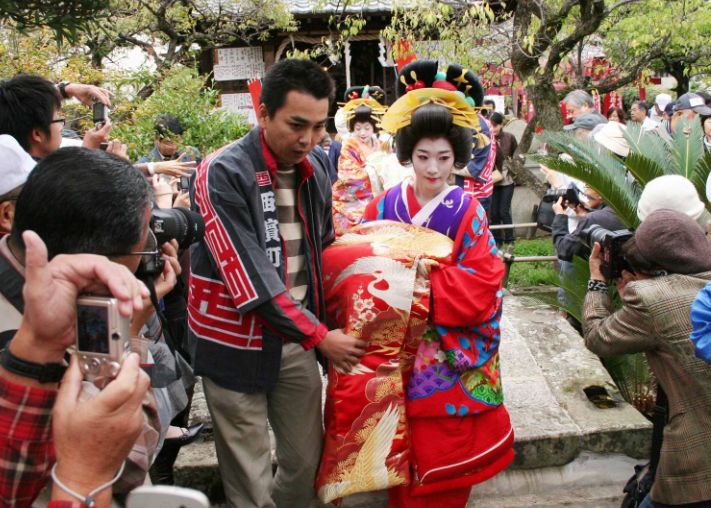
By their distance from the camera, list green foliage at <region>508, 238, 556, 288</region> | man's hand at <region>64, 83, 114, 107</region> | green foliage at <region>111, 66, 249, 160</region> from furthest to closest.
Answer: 1. green foliage at <region>508, 238, 556, 288</region>
2. green foliage at <region>111, 66, 249, 160</region>
3. man's hand at <region>64, 83, 114, 107</region>

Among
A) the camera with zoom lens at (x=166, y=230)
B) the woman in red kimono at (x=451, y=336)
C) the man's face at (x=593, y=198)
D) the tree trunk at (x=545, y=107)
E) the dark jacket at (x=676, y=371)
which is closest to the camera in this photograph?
the camera with zoom lens at (x=166, y=230)

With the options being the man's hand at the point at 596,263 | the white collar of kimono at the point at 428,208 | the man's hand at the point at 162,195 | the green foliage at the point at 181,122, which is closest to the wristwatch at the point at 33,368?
the man's hand at the point at 162,195

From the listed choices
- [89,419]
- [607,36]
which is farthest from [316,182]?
[607,36]

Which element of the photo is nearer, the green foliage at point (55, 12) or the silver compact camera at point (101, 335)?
the silver compact camera at point (101, 335)

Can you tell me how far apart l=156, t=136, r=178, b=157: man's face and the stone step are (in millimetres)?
2115

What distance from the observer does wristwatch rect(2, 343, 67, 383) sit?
1.29m

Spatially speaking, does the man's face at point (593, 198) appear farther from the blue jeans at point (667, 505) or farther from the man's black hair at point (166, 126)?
the man's black hair at point (166, 126)

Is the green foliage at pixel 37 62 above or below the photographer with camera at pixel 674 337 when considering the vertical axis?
above

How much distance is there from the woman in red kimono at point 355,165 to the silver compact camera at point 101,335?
→ 440cm

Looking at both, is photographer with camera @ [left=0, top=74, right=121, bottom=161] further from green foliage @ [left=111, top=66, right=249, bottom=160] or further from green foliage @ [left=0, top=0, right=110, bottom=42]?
green foliage @ [left=111, top=66, right=249, bottom=160]

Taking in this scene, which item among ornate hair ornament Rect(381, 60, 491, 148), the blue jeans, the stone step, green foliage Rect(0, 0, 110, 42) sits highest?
green foliage Rect(0, 0, 110, 42)

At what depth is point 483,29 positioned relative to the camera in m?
7.64

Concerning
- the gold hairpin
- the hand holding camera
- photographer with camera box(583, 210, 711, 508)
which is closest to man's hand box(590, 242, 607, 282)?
photographer with camera box(583, 210, 711, 508)

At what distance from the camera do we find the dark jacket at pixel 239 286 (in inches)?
94.1
